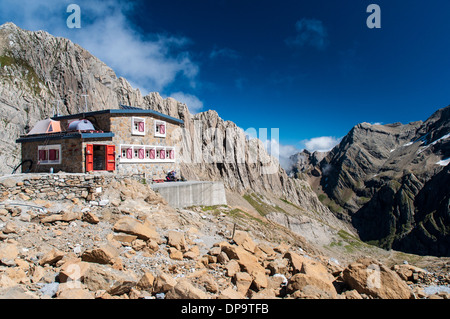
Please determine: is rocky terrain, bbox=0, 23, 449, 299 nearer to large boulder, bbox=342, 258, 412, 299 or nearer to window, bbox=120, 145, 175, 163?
large boulder, bbox=342, 258, 412, 299

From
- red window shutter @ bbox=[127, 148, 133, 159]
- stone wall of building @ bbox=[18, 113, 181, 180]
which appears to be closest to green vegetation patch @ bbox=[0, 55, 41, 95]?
stone wall of building @ bbox=[18, 113, 181, 180]

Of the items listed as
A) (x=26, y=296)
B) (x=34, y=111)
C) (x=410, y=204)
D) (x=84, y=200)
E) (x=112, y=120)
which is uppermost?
(x=34, y=111)

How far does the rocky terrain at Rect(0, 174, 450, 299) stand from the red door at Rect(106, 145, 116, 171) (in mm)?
5767

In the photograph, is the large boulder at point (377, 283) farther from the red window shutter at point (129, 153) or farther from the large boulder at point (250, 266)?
the red window shutter at point (129, 153)

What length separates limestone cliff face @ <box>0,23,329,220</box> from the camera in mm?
82938

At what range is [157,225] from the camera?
15.2 m

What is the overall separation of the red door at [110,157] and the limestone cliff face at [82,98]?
2262 inches

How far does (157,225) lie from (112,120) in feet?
39.7

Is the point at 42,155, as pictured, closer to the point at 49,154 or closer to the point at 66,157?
the point at 49,154

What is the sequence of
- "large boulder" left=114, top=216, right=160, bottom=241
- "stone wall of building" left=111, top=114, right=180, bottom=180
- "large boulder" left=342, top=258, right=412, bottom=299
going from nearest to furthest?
1. "large boulder" left=342, top=258, right=412, bottom=299
2. "large boulder" left=114, top=216, right=160, bottom=241
3. "stone wall of building" left=111, top=114, right=180, bottom=180

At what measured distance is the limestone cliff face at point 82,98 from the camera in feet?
272

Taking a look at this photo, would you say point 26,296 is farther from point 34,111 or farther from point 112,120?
point 34,111

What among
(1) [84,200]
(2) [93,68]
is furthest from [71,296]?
(2) [93,68]

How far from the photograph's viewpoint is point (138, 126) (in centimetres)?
2348
